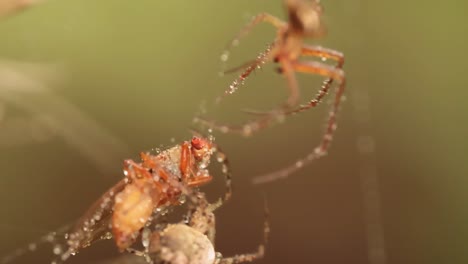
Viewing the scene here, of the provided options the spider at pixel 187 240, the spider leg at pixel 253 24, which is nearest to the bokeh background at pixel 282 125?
the spider at pixel 187 240

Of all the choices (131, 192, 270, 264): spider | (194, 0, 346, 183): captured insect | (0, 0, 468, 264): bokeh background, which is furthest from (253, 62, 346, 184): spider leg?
(0, 0, 468, 264): bokeh background

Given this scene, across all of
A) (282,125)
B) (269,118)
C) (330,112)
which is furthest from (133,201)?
(282,125)

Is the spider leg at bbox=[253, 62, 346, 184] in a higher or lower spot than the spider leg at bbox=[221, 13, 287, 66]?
lower

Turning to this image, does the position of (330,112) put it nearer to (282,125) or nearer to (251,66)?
(251,66)

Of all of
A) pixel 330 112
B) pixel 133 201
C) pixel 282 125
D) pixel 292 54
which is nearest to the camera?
pixel 292 54

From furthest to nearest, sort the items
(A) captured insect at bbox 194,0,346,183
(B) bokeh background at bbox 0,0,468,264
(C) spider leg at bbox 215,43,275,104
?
1. (B) bokeh background at bbox 0,0,468,264
2. (C) spider leg at bbox 215,43,275,104
3. (A) captured insect at bbox 194,0,346,183

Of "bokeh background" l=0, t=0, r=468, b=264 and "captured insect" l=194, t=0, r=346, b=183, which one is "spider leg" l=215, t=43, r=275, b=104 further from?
"bokeh background" l=0, t=0, r=468, b=264
